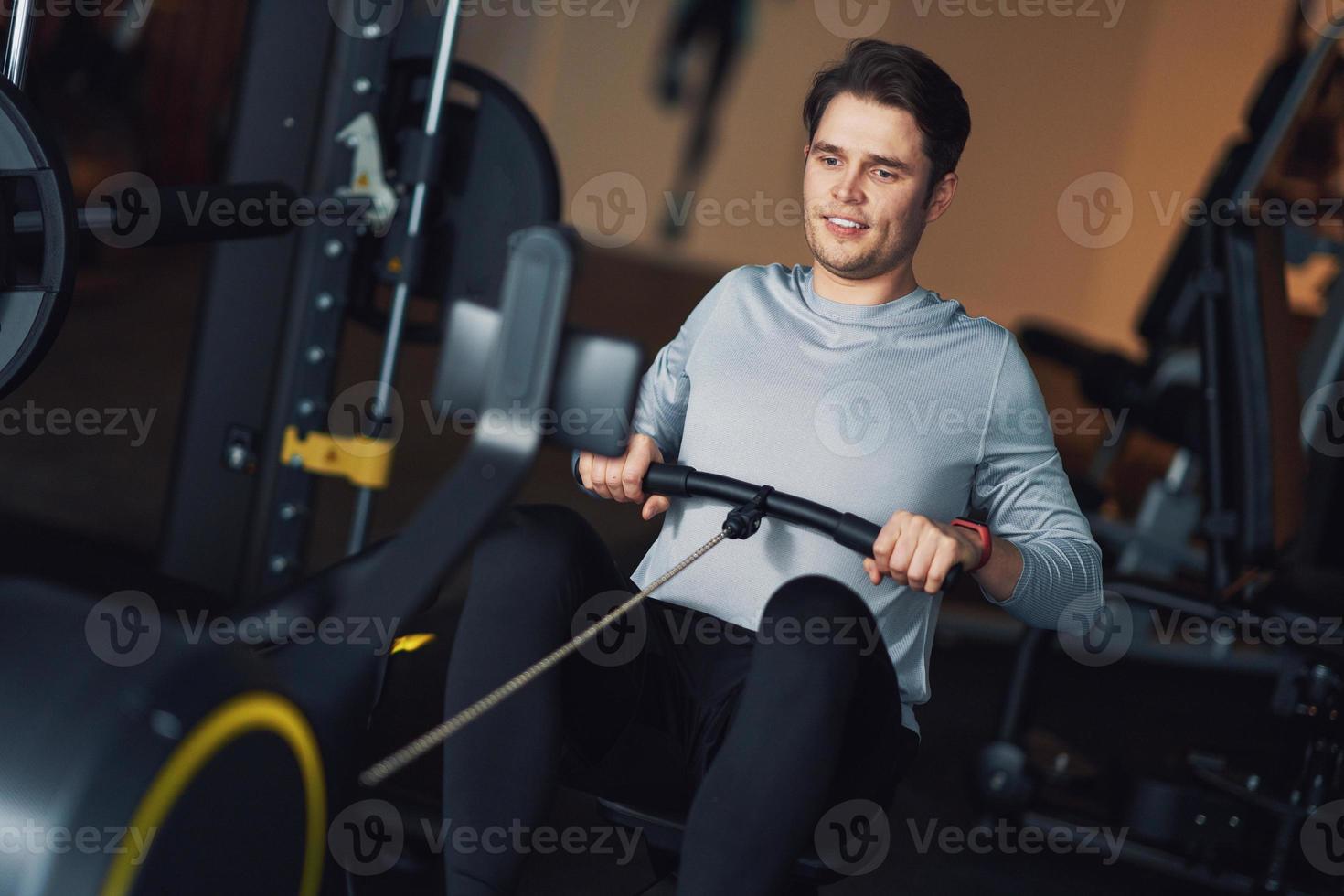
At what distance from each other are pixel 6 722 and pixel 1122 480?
201 inches

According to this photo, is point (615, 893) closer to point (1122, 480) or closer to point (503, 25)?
point (1122, 480)

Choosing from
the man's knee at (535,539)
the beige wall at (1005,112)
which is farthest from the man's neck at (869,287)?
the beige wall at (1005,112)

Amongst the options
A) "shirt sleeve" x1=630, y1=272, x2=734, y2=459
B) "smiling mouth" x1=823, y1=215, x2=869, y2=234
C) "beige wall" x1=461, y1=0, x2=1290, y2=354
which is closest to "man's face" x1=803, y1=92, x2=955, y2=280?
"smiling mouth" x1=823, y1=215, x2=869, y2=234

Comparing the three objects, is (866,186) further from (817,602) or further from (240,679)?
(240,679)

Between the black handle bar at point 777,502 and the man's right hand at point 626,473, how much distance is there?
0.04 ft

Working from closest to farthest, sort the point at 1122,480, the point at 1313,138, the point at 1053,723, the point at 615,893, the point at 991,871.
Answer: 1. the point at 615,893
2. the point at 991,871
3. the point at 1053,723
4. the point at 1313,138
5. the point at 1122,480

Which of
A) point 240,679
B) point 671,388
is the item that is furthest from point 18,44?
point 240,679

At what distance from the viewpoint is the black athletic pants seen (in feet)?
3.85

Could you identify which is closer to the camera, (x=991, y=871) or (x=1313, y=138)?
(x=991, y=871)

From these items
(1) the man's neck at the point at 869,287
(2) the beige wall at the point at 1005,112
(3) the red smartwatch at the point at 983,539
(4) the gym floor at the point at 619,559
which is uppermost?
(2) the beige wall at the point at 1005,112

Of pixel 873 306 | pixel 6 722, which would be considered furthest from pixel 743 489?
pixel 6 722

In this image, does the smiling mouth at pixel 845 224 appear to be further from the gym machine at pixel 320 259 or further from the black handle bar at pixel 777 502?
the gym machine at pixel 320 259

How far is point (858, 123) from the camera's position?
4.56 ft

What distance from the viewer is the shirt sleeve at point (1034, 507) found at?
1.33m
